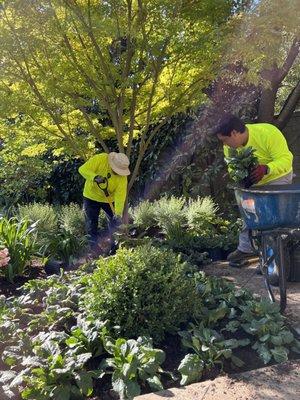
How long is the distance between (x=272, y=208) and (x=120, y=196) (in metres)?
2.81

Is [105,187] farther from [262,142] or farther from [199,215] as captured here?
[262,142]

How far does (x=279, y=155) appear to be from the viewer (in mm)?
4430

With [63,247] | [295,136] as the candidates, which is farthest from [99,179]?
[295,136]

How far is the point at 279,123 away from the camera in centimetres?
891

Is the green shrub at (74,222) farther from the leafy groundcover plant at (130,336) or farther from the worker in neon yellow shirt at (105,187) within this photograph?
the leafy groundcover plant at (130,336)

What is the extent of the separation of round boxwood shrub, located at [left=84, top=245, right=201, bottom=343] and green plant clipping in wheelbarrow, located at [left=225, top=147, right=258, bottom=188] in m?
0.99

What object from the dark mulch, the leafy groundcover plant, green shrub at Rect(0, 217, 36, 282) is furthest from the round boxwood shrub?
green shrub at Rect(0, 217, 36, 282)

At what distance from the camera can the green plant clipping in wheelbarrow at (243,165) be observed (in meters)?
3.89

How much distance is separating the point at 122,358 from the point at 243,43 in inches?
154

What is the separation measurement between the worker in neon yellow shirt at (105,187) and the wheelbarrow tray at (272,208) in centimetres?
256

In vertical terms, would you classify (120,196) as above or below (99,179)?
below

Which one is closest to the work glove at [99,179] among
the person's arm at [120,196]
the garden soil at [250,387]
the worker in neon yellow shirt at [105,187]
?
the worker in neon yellow shirt at [105,187]

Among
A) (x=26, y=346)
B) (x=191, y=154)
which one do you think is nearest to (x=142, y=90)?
(x=191, y=154)

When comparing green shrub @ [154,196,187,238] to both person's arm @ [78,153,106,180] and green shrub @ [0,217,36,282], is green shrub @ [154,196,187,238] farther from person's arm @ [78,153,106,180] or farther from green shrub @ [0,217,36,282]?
green shrub @ [0,217,36,282]
